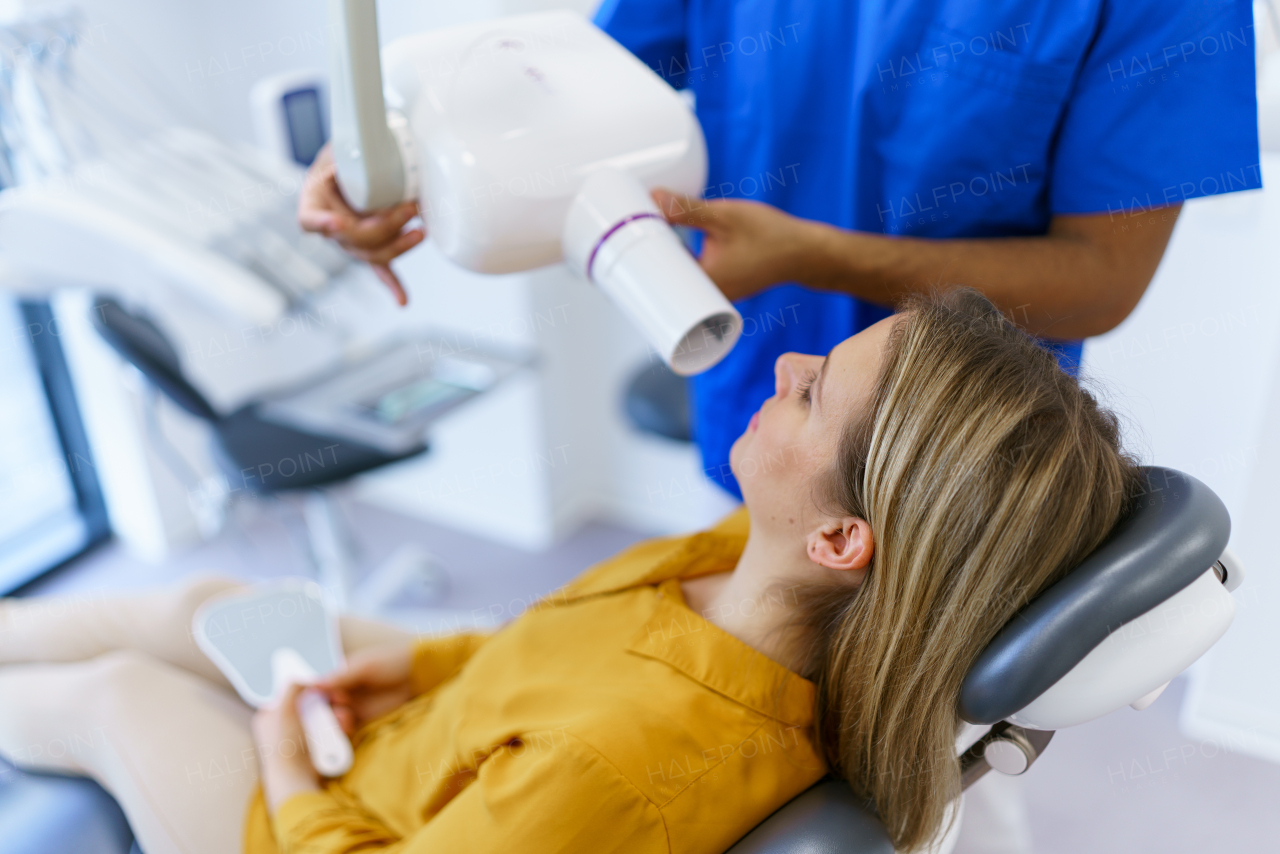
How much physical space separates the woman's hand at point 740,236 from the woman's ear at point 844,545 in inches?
9.8

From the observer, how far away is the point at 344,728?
1142 mm

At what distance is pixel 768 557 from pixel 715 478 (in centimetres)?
40

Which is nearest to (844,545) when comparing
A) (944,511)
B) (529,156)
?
(944,511)

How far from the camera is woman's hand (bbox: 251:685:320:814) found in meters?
1.01

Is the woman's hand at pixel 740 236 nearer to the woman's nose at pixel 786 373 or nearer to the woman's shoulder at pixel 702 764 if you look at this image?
the woman's nose at pixel 786 373

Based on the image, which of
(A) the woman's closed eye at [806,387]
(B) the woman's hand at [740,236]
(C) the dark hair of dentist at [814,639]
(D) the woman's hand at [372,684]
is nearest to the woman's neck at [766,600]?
(C) the dark hair of dentist at [814,639]

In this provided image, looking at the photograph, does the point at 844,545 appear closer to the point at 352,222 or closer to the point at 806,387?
the point at 806,387

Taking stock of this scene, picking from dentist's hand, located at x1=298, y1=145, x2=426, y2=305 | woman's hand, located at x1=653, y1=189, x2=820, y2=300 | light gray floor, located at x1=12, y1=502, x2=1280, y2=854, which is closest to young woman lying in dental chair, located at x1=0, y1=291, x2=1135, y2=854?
woman's hand, located at x1=653, y1=189, x2=820, y2=300

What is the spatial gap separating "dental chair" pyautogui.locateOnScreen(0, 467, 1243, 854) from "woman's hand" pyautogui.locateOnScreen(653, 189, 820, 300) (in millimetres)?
384

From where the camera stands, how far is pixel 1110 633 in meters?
0.68

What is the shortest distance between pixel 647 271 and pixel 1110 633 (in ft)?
1.51

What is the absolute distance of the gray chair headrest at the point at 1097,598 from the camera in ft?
2.20

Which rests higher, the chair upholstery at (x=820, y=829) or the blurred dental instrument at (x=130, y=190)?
the blurred dental instrument at (x=130, y=190)

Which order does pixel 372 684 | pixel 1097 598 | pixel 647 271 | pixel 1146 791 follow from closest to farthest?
pixel 1097 598, pixel 647 271, pixel 372 684, pixel 1146 791
